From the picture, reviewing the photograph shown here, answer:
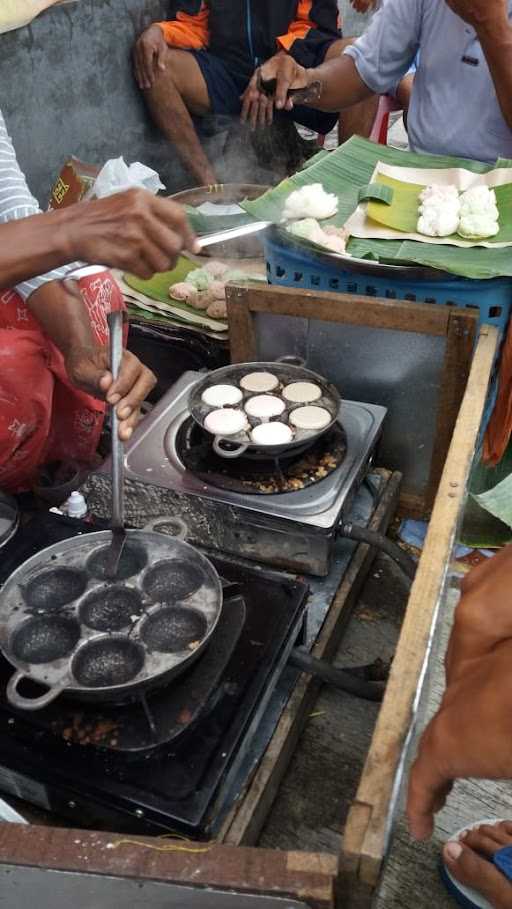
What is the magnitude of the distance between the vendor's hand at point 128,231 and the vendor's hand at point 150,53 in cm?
390

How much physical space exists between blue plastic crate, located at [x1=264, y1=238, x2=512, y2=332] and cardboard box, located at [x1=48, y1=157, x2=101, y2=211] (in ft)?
4.96

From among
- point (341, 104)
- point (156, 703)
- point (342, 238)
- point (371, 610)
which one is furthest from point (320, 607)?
point (341, 104)

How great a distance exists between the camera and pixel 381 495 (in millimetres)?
2410

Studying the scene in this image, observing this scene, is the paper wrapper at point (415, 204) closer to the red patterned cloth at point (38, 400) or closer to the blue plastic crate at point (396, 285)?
the blue plastic crate at point (396, 285)

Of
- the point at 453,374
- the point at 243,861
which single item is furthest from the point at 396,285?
the point at 243,861

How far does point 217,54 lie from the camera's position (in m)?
5.04

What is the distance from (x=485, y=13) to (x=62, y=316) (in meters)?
1.93

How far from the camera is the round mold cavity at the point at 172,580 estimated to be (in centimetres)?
161

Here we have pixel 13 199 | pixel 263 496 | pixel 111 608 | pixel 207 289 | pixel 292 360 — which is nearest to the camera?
pixel 111 608

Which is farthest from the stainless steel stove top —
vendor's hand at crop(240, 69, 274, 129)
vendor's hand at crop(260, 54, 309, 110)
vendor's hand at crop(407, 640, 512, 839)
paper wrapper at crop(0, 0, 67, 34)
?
paper wrapper at crop(0, 0, 67, 34)

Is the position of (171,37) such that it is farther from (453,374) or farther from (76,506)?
(76,506)

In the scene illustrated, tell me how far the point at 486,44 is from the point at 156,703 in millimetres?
2684

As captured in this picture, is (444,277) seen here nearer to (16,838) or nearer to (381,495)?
(381,495)

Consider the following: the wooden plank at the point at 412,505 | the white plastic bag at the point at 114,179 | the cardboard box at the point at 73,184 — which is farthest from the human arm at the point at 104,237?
the cardboard box at the point at 73,184
